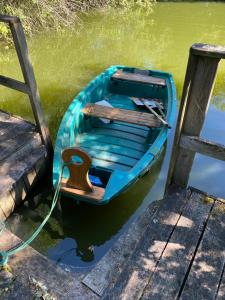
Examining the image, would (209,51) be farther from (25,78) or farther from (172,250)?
(25,78)

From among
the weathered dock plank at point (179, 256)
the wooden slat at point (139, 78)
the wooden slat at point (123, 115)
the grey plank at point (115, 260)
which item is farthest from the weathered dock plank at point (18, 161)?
the wooden slat at point (139, 78)

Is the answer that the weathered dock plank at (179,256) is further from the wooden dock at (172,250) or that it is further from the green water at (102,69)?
the green water at (102,69)

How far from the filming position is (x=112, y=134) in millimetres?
4516

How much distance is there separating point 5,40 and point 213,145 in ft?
25.8

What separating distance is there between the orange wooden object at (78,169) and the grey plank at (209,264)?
4.21 feet

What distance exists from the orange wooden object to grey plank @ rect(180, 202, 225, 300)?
1283 mm

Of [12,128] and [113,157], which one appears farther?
[12,128]

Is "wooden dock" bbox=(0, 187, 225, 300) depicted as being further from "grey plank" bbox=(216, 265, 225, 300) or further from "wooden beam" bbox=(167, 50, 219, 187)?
"wooden beam" bbox=(167, 50, 219, 187)

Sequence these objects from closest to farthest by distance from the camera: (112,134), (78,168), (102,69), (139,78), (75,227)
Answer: (78,168), (75,227), (112,134), (139,78), (102,69)

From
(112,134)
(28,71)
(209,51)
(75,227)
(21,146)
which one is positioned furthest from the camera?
(112,134)

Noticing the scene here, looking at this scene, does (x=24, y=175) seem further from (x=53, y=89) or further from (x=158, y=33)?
(x=158, y=33)

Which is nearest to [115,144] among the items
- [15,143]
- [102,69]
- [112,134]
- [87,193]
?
[112,134]

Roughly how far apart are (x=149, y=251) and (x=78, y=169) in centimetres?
109

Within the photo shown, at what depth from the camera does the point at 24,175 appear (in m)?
3.55
